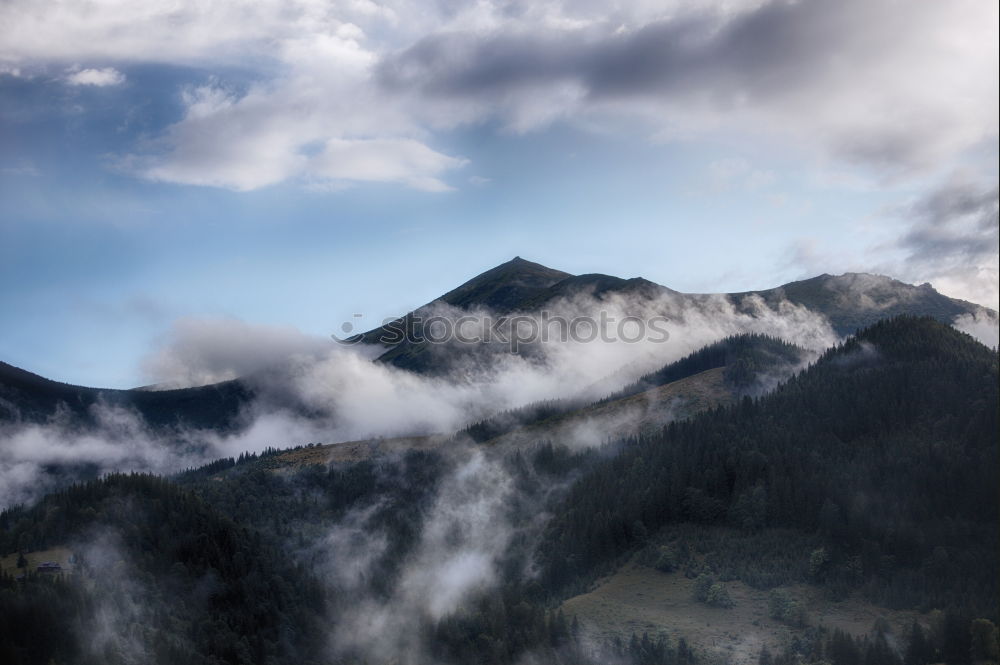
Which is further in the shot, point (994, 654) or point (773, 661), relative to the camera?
point (773, 661)

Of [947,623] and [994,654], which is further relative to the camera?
[947,623]

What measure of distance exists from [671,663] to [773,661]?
24.5 m

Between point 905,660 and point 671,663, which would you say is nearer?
point 905,660

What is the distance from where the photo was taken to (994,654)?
17600 centimetres

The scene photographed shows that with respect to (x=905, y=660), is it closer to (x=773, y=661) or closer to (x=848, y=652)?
(x=848, y=652)

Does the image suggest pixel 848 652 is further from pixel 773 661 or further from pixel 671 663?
pixel 671 663

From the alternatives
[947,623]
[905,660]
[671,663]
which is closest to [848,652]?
[905,660]

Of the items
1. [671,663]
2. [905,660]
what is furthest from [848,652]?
[671,663]

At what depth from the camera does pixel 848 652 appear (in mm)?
186250

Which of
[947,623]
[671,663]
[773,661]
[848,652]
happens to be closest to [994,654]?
[947,623]

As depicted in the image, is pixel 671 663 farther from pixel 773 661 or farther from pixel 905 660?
pixel 905 660

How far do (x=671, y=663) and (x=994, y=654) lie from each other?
7081 cm

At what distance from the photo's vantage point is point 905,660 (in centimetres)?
18500

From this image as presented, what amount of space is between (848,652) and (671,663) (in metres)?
41.3
